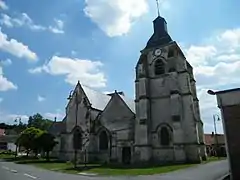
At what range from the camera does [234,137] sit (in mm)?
14844

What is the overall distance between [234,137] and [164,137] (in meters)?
21.0

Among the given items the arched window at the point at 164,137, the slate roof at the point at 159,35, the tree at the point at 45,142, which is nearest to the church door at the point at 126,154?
the arched window at the point at 164,137

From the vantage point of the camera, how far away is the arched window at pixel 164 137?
35094 millimetres

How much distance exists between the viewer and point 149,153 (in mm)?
35344

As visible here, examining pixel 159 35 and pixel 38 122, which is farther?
pixel 38 122

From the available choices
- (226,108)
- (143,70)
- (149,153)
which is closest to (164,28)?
(143,70)

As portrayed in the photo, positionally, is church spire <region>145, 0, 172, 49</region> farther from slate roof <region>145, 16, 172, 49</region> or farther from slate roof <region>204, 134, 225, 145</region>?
slate roof <region>204, 134, 225, 145</region>

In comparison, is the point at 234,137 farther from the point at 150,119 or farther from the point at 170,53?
the point at 170,53

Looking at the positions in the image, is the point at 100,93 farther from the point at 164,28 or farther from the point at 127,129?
the point at 164,28

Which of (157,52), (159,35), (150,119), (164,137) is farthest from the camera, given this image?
(159,35)

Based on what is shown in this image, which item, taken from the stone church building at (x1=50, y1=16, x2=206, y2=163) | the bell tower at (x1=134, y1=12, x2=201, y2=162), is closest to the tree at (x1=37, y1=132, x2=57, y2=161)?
the stone church building at (x1=50, y1=16, x2=206, y2=163)

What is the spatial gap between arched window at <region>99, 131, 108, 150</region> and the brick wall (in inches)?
1094

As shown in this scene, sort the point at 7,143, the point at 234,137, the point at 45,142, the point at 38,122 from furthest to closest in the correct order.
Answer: the point at 38,122
the point at 7,143
the point at 45,142
the point at 234,137

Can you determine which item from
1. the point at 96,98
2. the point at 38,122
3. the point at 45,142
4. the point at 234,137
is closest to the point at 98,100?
the point at 96,98
